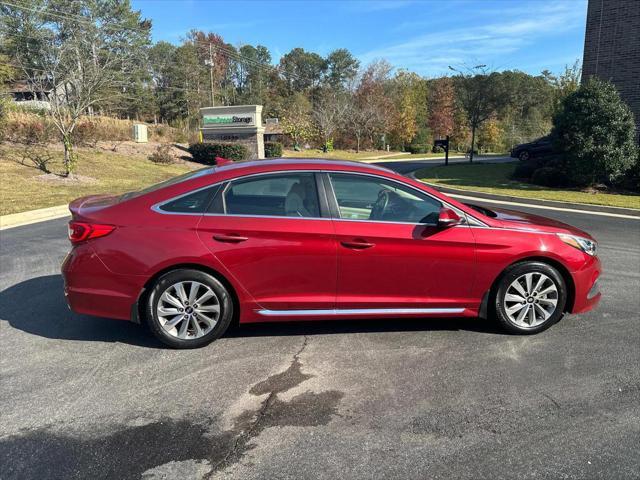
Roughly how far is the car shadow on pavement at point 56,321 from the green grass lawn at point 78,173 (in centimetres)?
800

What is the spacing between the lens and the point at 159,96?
55.6 metres

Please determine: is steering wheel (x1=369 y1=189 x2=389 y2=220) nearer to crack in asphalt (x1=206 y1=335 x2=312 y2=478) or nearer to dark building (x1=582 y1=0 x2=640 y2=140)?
crack in asphalt (x1=206 y1=335 x2=312 y2=478)

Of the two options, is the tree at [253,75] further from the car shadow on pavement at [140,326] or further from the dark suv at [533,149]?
the car shadow on pavement at [140,326]

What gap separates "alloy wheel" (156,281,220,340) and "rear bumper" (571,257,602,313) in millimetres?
3089

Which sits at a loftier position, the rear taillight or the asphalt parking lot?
the rear taillight

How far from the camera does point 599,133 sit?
15359mm

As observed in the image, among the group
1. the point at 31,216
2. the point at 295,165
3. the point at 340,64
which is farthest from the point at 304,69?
the point at 295,165

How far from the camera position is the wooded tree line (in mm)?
18562


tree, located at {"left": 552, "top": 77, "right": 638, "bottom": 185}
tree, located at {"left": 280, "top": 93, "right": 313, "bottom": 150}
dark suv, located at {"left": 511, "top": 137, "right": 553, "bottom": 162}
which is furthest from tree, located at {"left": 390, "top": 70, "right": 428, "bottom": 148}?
tree, located at {"left": 552, "top": 77, "right": 638, "bottom": 185}

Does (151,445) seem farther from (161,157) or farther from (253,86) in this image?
(253,86)

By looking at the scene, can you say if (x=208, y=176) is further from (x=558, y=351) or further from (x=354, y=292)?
(x=558, y=351)

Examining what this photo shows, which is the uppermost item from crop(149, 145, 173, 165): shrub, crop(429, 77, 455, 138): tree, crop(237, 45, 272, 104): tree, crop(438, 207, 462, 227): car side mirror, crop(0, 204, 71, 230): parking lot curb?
crop(237, 45, 272, 104): tree

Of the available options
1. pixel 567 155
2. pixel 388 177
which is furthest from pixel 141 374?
pixel 567 155

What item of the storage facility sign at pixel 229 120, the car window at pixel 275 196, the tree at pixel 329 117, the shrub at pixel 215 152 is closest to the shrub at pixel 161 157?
the shrub at pixel 215 152
